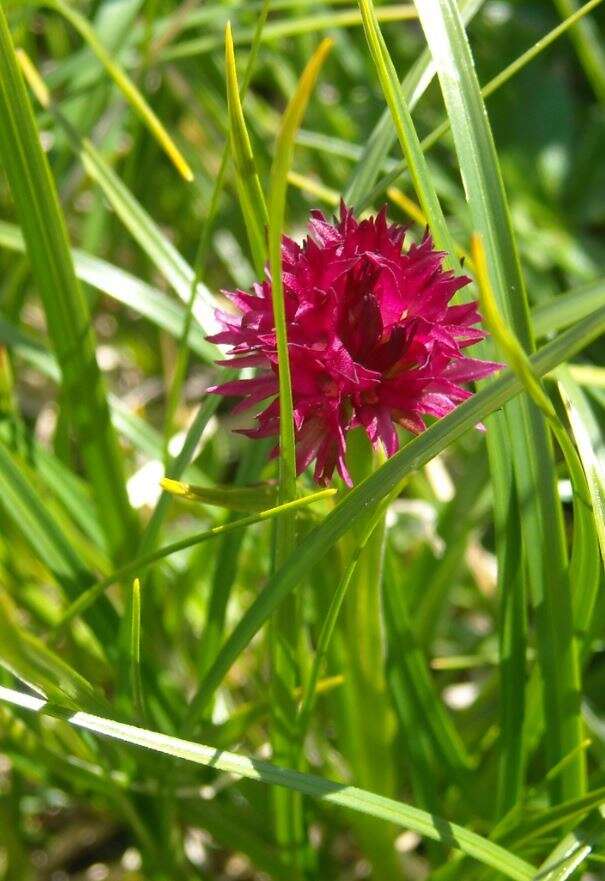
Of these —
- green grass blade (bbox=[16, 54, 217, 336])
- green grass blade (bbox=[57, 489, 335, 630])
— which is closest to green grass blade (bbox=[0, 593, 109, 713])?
green grass blade (bbox=[57, 489, 335, 630])

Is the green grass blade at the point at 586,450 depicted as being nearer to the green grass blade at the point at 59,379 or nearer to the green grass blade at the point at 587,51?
the green grass blade at the point at 59,379

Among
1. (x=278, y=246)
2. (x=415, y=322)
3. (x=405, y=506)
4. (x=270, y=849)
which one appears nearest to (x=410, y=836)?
(x=270, y=849)

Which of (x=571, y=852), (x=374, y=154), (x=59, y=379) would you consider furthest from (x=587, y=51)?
(x=571, y=852)

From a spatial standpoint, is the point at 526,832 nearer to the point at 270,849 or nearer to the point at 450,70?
the point at 270,849

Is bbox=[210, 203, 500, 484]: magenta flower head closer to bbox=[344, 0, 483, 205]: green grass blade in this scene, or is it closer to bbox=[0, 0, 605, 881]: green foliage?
bbox=[0, 0, 605, 881]: green foliage

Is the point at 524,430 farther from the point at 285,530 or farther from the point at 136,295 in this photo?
the point at 136,295

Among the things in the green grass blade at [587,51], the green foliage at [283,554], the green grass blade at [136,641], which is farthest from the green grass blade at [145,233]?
the green grass blade at [587,51]
